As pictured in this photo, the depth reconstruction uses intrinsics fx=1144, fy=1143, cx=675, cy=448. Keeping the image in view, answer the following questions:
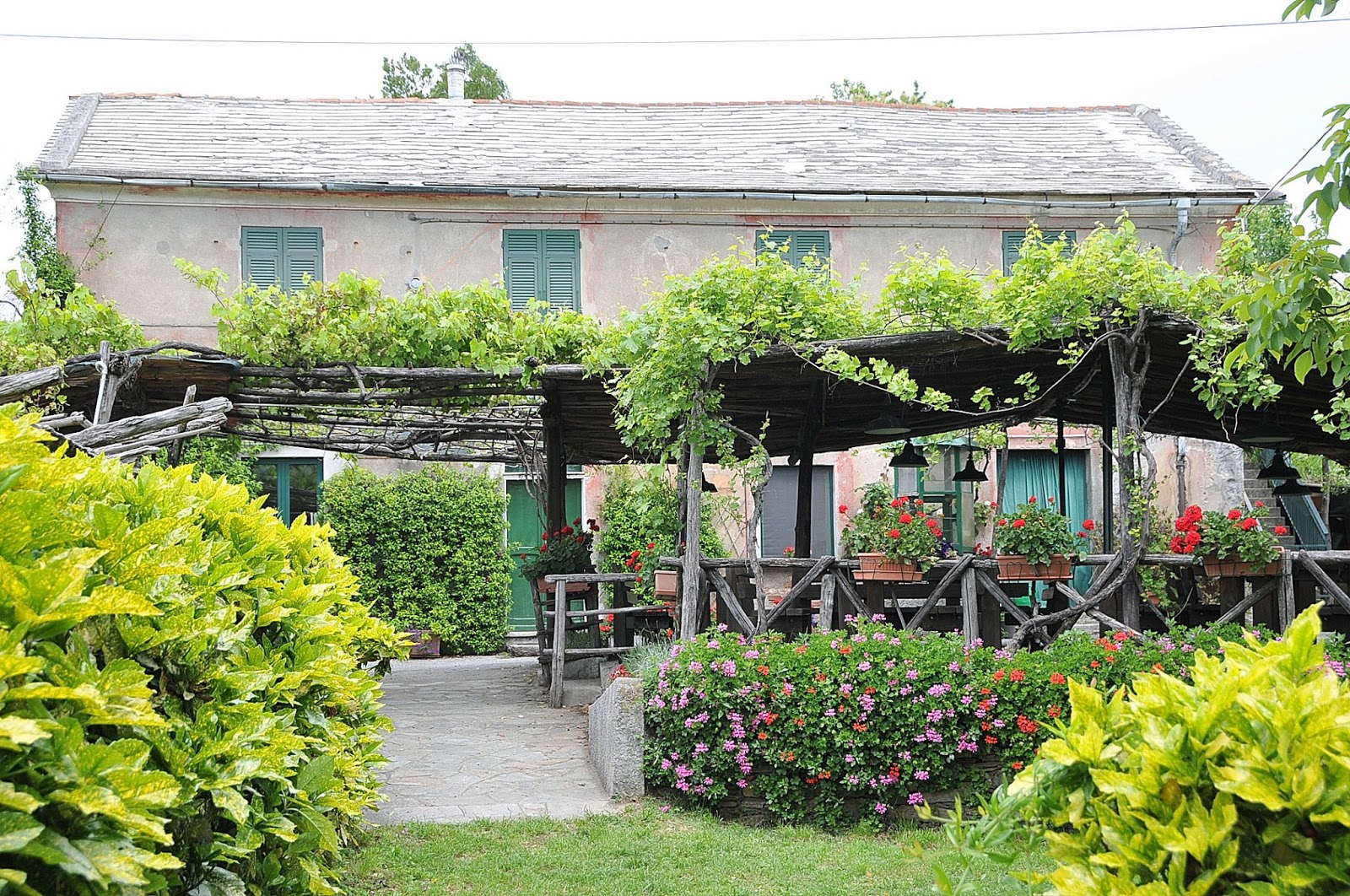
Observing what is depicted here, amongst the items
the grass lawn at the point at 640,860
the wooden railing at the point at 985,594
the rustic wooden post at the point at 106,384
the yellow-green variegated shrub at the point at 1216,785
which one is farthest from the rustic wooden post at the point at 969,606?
the rustic wooden post at the point at 106,384

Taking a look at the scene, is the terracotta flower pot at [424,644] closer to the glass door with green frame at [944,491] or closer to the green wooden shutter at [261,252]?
the green wooden shutter at [261,252]

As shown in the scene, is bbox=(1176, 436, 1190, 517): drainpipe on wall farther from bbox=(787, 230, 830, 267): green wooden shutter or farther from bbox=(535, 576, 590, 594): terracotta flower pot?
bbox=(535, 576, 590, 594): terracotta flower pot

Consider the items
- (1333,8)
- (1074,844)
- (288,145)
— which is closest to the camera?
(1074,844)

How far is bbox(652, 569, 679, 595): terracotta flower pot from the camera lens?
935 cm

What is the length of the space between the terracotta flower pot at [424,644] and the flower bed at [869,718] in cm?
870

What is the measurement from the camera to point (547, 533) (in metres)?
11.6

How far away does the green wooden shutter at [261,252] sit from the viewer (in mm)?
14312

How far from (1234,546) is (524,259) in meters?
9.81

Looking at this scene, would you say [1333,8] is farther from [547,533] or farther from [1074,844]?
[547,533]

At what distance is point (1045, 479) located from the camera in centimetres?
1620

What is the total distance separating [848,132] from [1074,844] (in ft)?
A: 50.3

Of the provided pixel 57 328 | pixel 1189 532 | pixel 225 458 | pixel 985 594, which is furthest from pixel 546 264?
pixel 1189 532

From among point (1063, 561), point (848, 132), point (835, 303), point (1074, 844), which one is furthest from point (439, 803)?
point (848, 132)

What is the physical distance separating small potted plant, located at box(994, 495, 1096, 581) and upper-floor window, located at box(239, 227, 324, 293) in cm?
977
